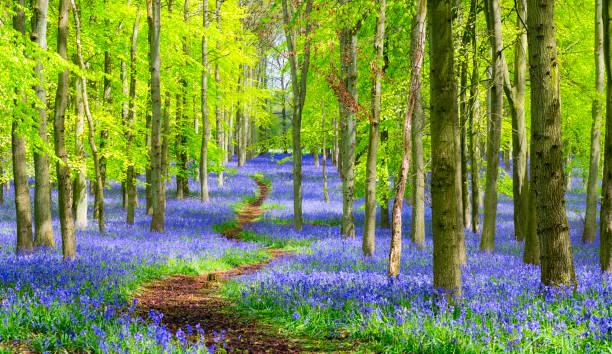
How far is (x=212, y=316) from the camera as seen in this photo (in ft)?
21.8

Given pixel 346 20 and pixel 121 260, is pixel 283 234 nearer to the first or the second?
pixel 121 260

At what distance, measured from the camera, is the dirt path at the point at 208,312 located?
17.3 feet

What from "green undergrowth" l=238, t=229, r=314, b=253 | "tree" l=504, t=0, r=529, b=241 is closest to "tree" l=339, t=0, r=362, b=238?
"green undergrowth" l=238, t=229, r=314, b=253

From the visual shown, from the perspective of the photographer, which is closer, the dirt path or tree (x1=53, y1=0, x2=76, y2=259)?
the dirt path

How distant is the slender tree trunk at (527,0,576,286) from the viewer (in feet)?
17.6

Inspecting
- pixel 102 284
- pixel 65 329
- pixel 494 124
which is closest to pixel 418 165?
pixel 494 124

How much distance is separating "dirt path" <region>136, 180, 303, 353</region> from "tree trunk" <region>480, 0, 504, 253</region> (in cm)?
649

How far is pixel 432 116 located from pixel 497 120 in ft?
21.0

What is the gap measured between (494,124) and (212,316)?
7.89 meters

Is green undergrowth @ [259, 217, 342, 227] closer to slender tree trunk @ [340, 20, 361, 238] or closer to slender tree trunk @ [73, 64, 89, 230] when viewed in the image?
slender tree trunk @ [340, 20, 361, 238]

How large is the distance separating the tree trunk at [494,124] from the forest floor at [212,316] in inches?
254

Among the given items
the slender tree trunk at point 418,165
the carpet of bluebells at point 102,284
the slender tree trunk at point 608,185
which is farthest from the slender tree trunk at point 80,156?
the slender tree trunk at point 608,185

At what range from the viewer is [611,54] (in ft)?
24.5

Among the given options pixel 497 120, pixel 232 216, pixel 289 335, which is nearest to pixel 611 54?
pixel 497 120
